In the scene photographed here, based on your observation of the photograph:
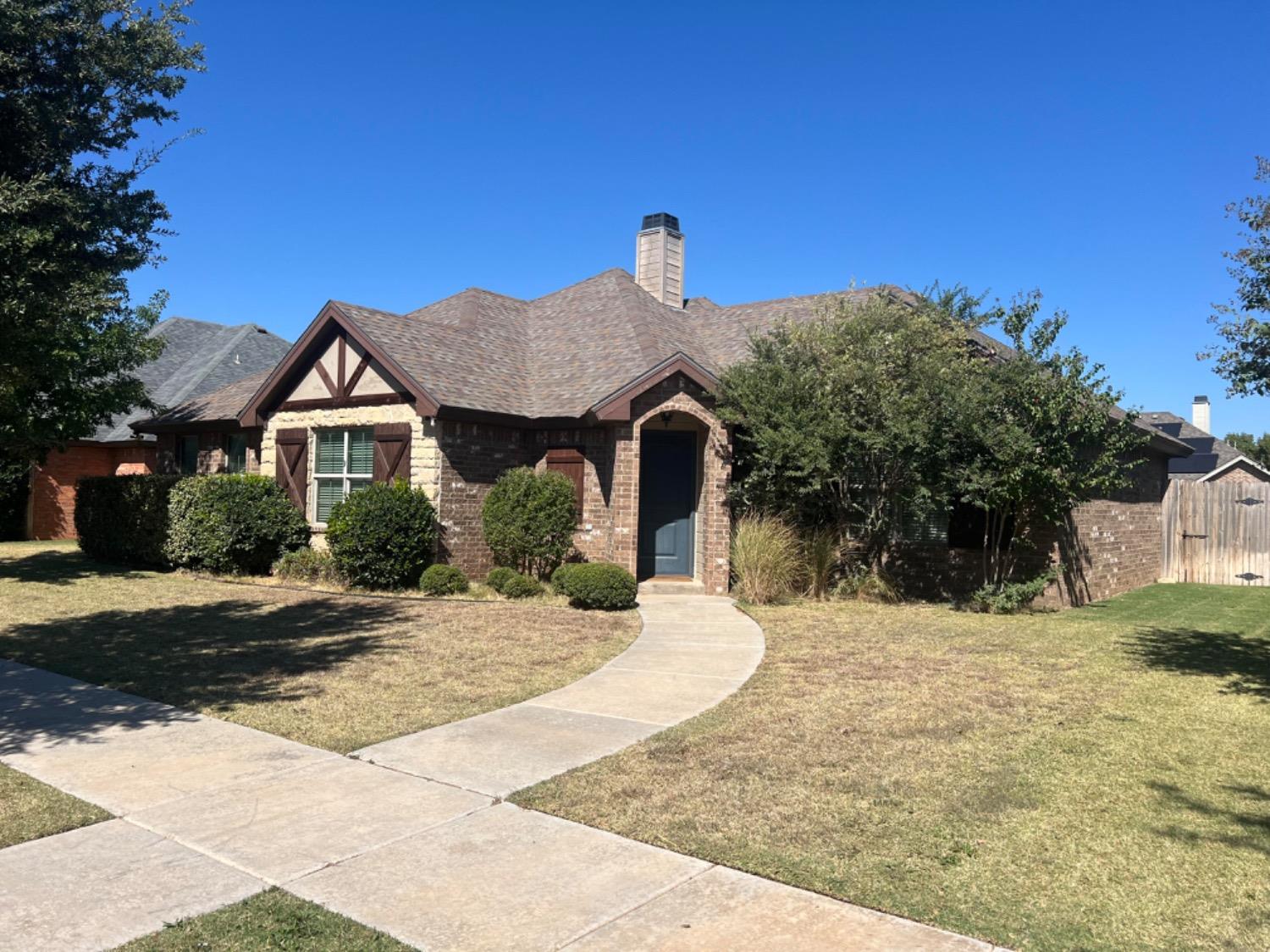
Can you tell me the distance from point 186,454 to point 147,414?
4.91 metres

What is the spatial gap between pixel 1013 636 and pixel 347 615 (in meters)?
8.80

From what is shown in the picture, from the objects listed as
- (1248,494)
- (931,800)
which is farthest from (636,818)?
(1248,494)

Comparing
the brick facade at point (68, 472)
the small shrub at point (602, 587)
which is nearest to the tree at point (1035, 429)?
the small shrub at point (602, 587)

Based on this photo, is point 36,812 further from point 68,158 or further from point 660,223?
point 660,223

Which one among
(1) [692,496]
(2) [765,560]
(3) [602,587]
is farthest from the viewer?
(1) [692,496]

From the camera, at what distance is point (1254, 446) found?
6406cm

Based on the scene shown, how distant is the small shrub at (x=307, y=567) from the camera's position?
15688mm

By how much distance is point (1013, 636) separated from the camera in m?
11.6

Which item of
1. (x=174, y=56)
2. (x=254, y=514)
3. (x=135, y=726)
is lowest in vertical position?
(x=135, y=726)

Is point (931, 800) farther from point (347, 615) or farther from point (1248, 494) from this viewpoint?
point (1248, 494)

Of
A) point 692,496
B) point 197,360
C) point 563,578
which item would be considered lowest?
point 563,578

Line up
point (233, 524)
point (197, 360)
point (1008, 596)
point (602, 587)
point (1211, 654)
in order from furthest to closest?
point (197, 360) → point (233, 524) → point (1008, 596) → point (602, 587) → point (1211, 654)

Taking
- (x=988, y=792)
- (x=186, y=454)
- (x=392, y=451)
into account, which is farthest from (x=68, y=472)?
(x=988, y=792)

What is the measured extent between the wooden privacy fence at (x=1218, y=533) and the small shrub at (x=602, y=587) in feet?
49.0
